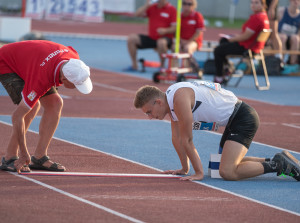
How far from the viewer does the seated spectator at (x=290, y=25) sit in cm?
1881

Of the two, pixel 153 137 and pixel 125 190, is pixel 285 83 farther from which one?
pixel 125 190

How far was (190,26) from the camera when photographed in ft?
55.5

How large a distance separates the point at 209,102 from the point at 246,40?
8359mm

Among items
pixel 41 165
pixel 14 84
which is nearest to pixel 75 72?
pixel 14 84

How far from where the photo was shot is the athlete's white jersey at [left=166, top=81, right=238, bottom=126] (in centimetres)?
691

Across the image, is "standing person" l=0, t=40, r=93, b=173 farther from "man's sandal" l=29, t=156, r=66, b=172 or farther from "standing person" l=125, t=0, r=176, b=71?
"standing person" l=125, t=0, r=176, b=71

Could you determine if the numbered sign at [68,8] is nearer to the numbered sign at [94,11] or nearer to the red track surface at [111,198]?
the numbered sign at [94,11]

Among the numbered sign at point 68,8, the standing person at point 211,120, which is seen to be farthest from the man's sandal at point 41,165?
the numbered sign at point 68,8

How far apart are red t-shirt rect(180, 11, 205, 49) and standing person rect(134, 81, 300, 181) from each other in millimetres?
9664

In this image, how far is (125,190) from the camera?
6.52 metres

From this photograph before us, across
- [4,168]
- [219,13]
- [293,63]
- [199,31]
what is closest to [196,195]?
[4,168]

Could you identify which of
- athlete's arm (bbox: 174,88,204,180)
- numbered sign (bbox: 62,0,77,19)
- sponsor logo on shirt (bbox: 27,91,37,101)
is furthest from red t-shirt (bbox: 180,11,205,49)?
numbered sign (bbox: 62,0,77,19)

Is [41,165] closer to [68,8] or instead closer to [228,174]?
[228,174]

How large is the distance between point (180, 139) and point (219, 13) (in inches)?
1509
